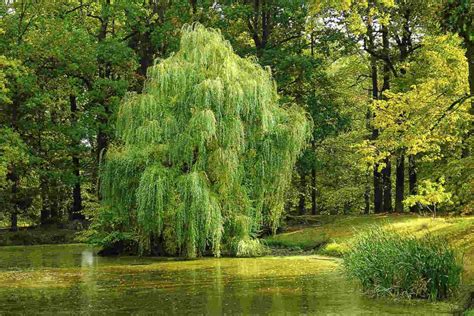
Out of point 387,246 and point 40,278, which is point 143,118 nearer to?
point 40,278

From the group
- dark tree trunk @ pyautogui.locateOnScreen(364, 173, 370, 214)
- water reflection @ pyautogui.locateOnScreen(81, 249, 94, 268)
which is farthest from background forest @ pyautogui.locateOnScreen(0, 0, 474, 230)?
water reflection @ pyautogui.locateOnScreen(81, 249, 94, 268)

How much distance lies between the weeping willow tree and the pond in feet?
4.35

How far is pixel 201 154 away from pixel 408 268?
32.0 ft

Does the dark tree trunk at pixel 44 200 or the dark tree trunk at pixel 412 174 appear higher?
the dark tree trunk at pixel 412 174

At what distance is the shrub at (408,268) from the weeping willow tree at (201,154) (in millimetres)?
7609

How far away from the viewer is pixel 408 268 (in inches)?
459

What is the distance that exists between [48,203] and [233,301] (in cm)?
2572

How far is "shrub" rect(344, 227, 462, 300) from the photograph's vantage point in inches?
449

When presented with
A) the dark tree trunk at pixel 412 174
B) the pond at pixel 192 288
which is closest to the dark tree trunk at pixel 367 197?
the dark tree trunk at pixel 412 174

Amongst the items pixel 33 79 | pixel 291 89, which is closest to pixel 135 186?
pixel 33 79

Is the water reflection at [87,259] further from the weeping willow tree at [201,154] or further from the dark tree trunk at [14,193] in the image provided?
the dark tree trunk at [14,193]

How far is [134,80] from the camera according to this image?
35.8 meters

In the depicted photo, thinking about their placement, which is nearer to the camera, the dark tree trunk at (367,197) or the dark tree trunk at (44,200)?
the dark tree trunk at (44,200)

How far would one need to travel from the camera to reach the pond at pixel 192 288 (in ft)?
36.6
